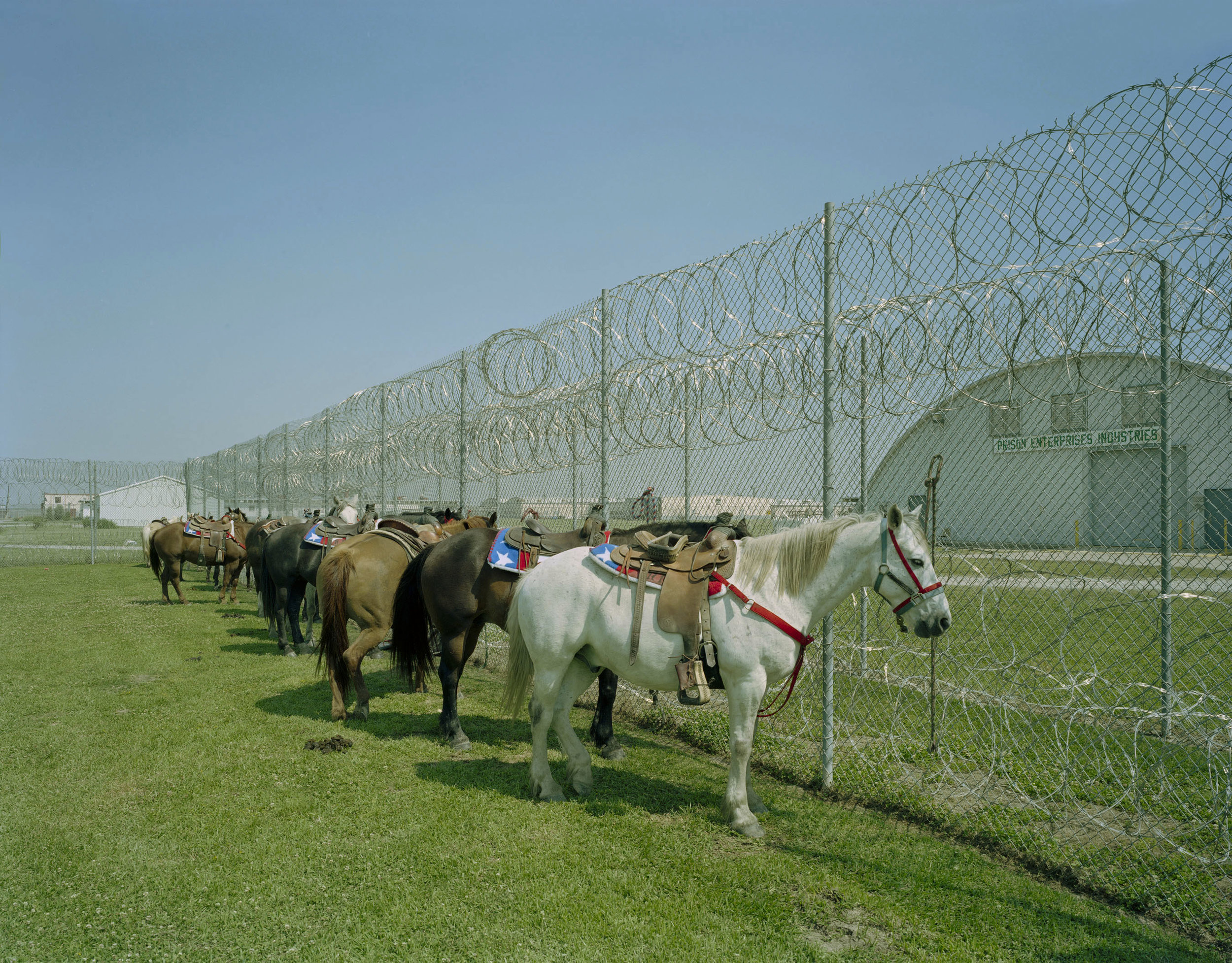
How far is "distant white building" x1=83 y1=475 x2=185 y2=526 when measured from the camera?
3181 cm

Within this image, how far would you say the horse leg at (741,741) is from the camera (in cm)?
415

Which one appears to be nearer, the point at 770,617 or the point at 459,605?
the point at 770,617

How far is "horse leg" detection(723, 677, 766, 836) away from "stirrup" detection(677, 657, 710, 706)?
164mm

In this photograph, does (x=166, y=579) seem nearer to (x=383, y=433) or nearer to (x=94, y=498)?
(x=383, y=433)

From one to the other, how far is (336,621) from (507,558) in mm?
1865

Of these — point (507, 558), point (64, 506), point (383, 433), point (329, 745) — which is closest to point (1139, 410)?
point (507, 558)

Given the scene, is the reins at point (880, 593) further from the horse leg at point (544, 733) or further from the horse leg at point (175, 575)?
the horse leg at point (175, 575)

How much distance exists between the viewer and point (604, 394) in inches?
276

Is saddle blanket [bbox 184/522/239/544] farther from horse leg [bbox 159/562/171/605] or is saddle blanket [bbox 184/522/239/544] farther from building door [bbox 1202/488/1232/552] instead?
building door [bbox 1202/488/1232/552]

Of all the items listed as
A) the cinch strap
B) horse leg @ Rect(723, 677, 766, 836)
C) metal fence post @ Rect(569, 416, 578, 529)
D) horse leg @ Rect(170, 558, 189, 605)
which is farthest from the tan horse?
horse leg @ Rect(170, 558, 189, 605)

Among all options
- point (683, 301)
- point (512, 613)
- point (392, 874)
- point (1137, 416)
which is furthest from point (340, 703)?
point (1137, 416)

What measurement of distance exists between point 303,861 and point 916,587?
3.47 m

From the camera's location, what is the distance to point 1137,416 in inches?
157

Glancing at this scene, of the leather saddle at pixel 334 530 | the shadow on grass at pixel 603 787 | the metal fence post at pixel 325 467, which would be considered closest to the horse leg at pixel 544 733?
the shadow on grass at pixel 603 787
